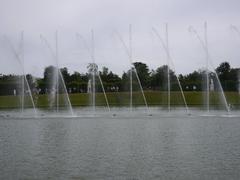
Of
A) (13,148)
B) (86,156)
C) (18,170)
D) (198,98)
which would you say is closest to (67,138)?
(13,148)

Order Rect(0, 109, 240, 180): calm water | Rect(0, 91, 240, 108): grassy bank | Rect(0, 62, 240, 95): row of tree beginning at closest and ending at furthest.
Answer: Rect(0, 109, 240, 180): calm water
Rect(0, 91, 240, 108): grassy bank
Rect(0, 62, 240, 95): row of tree

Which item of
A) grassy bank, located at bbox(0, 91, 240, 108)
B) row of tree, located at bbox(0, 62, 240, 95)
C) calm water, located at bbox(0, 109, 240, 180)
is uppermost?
row of tree, located at bbox(0, 62, 240, 95)

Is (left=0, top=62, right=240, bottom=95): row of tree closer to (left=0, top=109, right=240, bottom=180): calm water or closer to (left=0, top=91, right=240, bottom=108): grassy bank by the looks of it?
(left=0, top=91, right=240, bottom=108): grassy bank

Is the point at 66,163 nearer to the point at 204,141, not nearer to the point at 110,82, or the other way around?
the point at 204,141

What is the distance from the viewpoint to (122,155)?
21609 millimetres

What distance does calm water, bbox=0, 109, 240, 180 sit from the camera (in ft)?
58.0

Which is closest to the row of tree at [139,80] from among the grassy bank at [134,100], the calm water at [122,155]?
the grassy bank at [134,100]

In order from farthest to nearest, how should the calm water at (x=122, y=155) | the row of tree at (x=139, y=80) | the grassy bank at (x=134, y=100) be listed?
the row of tree at (x=139, y=80) < the grassy bank at (x=134, y=100) < the calm water at (x=122, y=155)

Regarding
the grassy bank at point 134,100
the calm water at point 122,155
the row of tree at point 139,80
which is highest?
the row of tree at point 139,80

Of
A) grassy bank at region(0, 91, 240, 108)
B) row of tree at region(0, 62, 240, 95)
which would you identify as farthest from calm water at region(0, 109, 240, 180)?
row of tree at region(0, 62, 240, 95)

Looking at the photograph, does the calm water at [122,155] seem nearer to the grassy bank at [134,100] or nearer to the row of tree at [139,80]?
the grassy bank at [134,100]

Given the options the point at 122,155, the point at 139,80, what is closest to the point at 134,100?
the point at 139,80

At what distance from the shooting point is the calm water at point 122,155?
58.0 ft

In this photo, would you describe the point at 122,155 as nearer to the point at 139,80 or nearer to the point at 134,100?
the point at 134,100
